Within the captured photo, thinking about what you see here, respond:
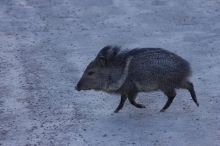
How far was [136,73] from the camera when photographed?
262 inches

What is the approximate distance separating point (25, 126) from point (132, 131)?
1168 millimetres

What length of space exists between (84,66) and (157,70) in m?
1.93

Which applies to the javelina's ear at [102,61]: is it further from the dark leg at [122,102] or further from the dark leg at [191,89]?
the dark leg at [191,89]

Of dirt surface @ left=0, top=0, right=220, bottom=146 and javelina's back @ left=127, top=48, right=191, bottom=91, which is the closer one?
dirt surface @ left=0, top=0, right=220, bottom=146

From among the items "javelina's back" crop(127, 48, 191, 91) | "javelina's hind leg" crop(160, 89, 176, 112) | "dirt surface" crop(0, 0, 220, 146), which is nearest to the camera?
"dirt surface" crop(0, 0, 220, 146)

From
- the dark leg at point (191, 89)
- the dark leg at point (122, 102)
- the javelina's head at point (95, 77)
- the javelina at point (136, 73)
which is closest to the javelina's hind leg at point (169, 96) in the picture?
the javelina at point (136, 73)

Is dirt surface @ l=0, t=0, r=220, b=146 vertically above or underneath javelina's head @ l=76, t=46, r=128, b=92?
underneath

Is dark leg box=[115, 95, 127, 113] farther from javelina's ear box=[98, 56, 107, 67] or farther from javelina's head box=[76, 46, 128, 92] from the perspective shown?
javelina's ear box=[98, 56, 107, 67]

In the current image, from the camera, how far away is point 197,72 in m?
7.88

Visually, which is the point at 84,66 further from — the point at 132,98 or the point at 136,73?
the point at 136,73

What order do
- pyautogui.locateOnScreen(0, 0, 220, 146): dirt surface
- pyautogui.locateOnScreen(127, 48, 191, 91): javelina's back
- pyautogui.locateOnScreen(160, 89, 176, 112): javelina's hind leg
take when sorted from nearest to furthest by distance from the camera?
pyautogui.locateOnScreen(0, 0, 220, 146): dirt surface, pyautogui.locateOnScreen(127, 48, 191, 91): javelina's back, pyautogui.locateOnScreen(160, 89, 176, 112): javelina's hind leg

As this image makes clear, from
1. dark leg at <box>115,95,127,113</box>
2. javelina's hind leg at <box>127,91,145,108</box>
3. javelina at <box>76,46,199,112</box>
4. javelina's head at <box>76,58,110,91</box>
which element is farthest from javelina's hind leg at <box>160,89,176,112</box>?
javelina's head at <box>76,58,110,91</box>

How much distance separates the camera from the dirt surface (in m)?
6.31

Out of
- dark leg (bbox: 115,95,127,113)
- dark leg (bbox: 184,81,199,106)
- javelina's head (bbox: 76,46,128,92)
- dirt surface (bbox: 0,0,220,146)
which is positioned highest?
javelina's head (bbox: 76,46,128,92)
